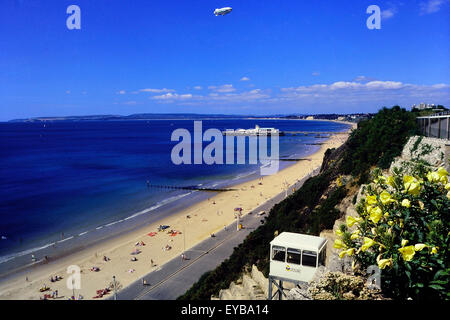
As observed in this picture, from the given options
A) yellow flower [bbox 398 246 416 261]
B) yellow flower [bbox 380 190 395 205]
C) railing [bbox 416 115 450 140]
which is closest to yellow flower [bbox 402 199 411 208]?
yellow flower [bbox 380 190 395 205]

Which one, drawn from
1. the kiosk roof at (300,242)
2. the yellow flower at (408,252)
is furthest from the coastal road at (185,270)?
the yellow flower at (408,252)

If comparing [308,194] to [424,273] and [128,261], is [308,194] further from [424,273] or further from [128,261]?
[424,273]

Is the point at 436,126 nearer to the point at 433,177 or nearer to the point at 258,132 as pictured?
the point at 433,177

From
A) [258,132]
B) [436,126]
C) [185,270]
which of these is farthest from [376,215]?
[258,132]

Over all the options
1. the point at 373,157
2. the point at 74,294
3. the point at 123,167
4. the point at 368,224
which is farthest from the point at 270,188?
the point at 368,224

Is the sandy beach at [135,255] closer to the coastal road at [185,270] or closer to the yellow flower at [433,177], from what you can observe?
the coastal road at [185,270]
